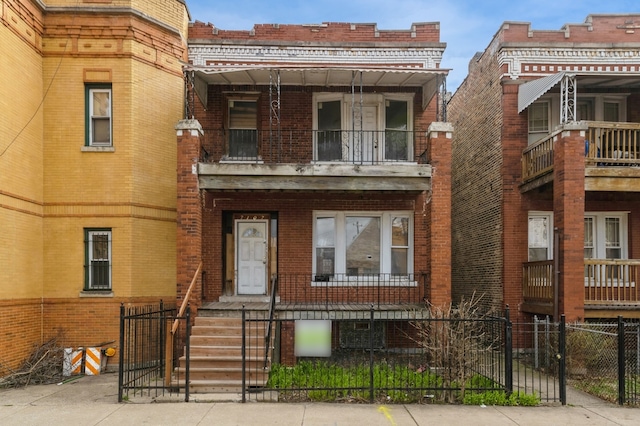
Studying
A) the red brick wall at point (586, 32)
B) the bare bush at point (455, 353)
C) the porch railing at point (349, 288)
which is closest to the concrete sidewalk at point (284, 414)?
the bare bush at point (455, 353)

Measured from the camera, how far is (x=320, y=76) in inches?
498

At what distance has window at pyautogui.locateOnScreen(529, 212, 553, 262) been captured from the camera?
553 inches

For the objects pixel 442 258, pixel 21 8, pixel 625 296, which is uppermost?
pixel 21 8

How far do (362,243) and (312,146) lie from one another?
2986 mm

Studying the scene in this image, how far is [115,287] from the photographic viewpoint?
12117mm

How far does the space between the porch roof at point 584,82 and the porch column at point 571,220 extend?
123 centimetres

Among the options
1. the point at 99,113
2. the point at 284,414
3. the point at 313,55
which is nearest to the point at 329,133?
the point at 313,55

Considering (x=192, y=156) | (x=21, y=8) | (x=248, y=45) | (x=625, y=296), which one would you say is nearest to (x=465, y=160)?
(x=625, y=296)

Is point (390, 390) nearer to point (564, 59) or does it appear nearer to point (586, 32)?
point (564, 59)

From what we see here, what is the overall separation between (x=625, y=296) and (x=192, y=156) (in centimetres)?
1071

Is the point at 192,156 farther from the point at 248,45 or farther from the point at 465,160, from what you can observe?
the point at 465,160

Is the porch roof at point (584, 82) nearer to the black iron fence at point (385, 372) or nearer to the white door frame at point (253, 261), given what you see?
the black iron fence at point (385, 372)

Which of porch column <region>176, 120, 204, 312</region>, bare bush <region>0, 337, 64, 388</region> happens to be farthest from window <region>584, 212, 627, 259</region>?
bare bush <region>0, 337, 64, 388</region>

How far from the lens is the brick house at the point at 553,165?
12.0 metres
